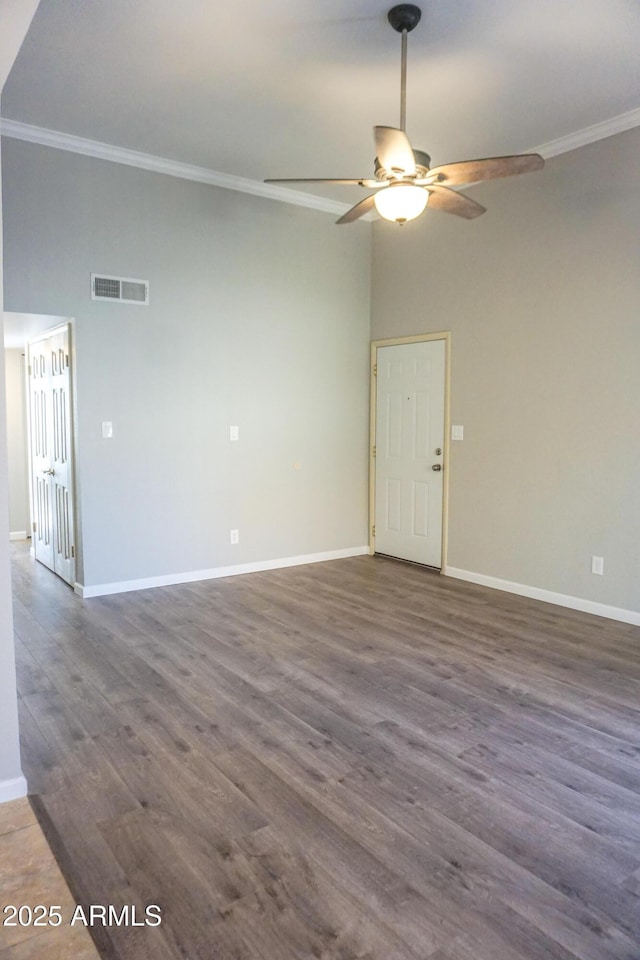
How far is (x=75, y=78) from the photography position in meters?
3.58

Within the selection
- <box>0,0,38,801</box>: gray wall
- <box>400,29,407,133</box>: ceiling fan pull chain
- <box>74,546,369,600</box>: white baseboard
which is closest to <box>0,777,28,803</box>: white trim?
<box>0,0,38,801</box>: gray wall

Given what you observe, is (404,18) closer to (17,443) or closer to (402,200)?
(402,200)

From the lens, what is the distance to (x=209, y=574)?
5324 millimetres

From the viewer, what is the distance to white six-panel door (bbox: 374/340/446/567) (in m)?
5.56

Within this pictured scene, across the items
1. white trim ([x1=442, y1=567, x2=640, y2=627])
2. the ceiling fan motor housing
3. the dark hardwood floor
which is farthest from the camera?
white trim ([x1=442, y1=567, x2=640, y2=627])

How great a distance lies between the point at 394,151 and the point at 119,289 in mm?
2738

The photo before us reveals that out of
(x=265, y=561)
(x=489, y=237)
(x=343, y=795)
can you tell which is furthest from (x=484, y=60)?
(x=265, y=561)

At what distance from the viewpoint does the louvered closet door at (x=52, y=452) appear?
4.88 meters

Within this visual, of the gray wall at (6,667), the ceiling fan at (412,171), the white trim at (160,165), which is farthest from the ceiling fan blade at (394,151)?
the white trim at (160,165)

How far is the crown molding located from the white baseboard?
319cm

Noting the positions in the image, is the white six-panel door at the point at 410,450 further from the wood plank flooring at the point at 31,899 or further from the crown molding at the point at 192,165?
the wood plank flooring at the point at 31,899

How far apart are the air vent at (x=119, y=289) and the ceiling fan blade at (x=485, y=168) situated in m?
2.64

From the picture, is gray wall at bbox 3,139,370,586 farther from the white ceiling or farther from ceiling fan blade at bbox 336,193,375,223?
ceiling fan blade at bbox 336,193,375,223

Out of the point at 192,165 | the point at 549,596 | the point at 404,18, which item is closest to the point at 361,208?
the point at 404,18
